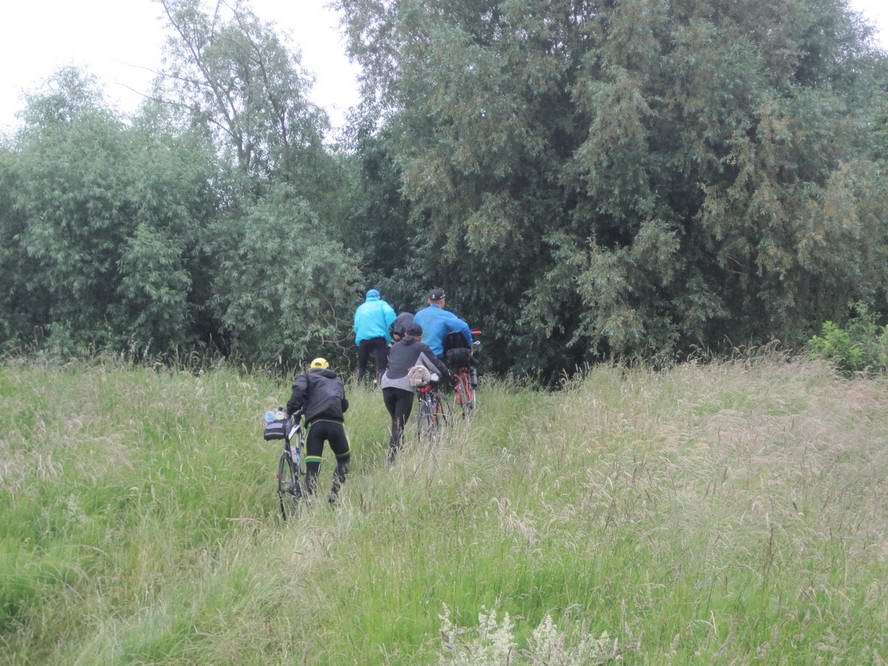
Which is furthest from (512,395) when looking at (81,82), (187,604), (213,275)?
(81,82)

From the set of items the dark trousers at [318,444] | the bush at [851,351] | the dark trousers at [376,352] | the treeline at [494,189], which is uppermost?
the treeline at [494,189]

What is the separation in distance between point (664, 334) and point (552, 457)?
27.9 feet

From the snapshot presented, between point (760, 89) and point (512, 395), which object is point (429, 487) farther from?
point (760, 89)

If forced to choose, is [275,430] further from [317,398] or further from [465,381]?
[465,381]

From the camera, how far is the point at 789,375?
10266 mm

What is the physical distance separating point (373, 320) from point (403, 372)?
2977 millimetres

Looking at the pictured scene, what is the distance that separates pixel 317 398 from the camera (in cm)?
791

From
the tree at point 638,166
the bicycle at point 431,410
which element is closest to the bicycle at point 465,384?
the bicycle at point 431,410

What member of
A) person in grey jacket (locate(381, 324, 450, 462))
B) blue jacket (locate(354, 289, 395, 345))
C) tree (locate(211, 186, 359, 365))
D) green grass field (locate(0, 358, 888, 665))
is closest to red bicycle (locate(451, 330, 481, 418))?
green grass field (locate(0, 358, 888, 665))

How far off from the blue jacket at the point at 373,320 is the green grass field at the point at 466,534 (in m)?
2.07

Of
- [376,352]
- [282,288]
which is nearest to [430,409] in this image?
[376,352]

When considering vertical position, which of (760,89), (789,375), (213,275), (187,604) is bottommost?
(187,604)

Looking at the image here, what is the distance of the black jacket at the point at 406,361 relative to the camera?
8.99 metres

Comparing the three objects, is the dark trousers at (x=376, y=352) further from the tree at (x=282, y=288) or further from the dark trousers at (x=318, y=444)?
the tree at (x=282, y=288)
